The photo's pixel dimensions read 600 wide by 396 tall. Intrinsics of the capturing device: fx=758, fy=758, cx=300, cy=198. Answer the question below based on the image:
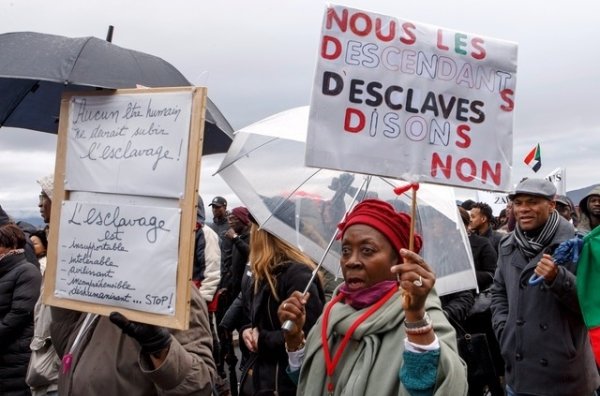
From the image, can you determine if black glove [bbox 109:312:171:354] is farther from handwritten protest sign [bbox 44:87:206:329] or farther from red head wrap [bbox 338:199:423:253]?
red head wrap [bbox 338:199:423:253]

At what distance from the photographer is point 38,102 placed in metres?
3.68

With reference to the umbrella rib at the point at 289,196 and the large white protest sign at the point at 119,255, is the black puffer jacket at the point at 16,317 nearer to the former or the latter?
the umbrella rib at the point at 289,196

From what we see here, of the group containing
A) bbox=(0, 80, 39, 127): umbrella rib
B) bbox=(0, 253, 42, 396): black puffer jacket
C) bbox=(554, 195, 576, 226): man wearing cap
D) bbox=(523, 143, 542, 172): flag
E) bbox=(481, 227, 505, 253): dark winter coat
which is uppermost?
bbox=(523, 143, 542, 172): flag

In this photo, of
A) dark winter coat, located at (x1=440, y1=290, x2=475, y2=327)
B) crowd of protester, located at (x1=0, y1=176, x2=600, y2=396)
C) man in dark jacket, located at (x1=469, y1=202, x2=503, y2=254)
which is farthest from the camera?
man in dark jacket, located at (x1=469, y1=202, x2=503, y2=254)

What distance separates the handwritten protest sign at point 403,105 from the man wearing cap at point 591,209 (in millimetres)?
3295

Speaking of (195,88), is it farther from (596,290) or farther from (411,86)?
(596,290)

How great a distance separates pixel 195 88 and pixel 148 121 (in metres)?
0.26

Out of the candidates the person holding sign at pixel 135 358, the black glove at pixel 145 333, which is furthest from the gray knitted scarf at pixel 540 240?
the black glove at pixel 145 333

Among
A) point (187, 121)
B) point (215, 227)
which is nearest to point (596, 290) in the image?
point (187, 121)

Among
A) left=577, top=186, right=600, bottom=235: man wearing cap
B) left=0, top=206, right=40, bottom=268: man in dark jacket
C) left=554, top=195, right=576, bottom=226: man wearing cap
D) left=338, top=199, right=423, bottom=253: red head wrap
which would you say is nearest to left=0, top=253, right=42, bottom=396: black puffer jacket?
left=0, top=206, right=40, bottom=268: man in dark jacket

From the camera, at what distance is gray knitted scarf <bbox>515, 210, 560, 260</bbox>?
4.88 m

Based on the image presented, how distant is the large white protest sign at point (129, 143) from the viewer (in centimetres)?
285

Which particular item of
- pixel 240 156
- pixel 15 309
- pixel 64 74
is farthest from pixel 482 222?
pixel 64 74

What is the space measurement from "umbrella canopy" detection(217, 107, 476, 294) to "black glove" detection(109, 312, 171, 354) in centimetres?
143
